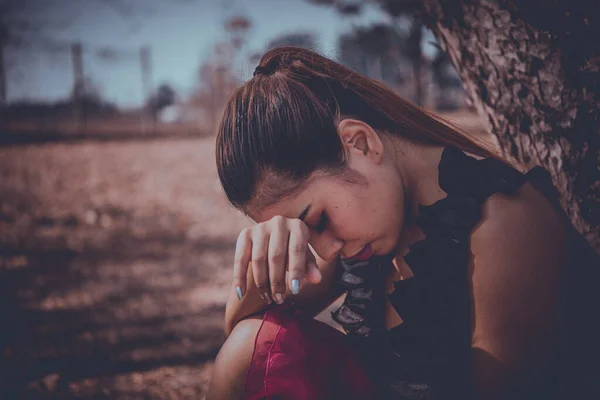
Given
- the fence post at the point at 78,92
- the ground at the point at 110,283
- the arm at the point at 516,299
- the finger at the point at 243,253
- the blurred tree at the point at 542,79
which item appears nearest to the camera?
the arm at the point at 516,299

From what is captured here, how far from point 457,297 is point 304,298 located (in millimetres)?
554

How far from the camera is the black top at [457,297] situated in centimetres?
105

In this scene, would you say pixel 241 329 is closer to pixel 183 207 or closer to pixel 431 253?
pixel 431 253

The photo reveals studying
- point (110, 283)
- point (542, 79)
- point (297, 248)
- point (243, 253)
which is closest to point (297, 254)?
point (297, 248)

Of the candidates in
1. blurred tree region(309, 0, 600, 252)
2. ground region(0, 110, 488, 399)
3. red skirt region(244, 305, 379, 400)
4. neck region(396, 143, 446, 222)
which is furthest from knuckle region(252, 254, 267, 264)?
ground region(0, 110, 488, 399)

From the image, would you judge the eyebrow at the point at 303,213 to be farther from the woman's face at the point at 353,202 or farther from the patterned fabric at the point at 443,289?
the patterned fabric at the point at 443,289

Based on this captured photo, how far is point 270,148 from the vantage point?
1134mm

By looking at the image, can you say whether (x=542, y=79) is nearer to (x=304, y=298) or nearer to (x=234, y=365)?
(x=304, y=298)

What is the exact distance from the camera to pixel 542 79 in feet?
4.72

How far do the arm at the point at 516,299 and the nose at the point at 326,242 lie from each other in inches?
12.7

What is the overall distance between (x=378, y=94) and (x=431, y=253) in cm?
41

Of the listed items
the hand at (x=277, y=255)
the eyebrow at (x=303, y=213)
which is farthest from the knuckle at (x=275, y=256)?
the eyebrow at (x=303, y=213)

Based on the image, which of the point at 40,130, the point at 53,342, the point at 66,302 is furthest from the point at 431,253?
the point at 40,130

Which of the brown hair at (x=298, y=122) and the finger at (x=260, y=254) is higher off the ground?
the brown hair at (x=298, y=122)
